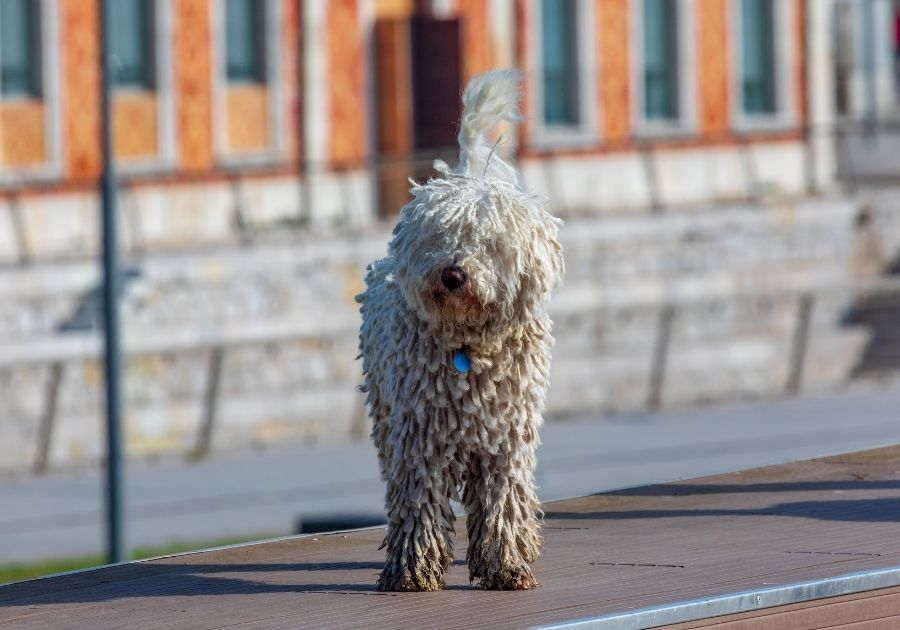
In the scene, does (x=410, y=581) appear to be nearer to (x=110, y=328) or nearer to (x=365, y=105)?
(x=110, y=328)

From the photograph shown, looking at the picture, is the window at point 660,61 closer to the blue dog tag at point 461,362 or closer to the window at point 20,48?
the window at point 20,48

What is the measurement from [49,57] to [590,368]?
24.7 ft

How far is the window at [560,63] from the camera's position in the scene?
3089cm

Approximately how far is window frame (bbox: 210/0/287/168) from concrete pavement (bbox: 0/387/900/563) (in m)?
5.23

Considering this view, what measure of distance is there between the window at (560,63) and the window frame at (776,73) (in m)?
3.15

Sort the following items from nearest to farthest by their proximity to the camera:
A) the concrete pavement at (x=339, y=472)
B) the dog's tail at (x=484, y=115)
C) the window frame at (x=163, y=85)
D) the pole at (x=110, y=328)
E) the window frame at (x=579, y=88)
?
the dog's tail at (x=484, y=115), the pole at (x=110, y=328), the concrete pavement at (x=339, y=472), the window frame at (x=163, y=85), the window frame at (x=579, y=88)

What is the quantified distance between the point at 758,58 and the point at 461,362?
1047 inches

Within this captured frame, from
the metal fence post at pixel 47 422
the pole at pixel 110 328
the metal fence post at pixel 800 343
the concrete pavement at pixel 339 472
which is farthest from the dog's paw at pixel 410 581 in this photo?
the metal fence post at pixel 800 343

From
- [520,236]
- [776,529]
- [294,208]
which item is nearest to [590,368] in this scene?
[294,208]

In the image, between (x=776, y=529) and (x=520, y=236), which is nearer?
(x=520, y=236)

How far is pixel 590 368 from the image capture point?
84.4ft

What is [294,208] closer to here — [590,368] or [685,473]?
[590,368]

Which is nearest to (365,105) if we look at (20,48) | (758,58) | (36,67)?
(36,67)

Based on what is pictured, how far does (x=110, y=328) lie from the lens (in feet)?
54.3
